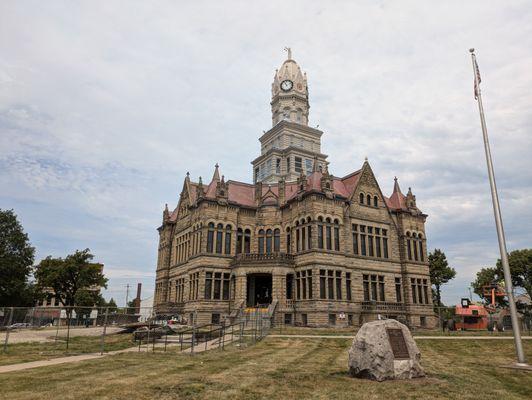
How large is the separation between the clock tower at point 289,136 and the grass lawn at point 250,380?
4486 cm

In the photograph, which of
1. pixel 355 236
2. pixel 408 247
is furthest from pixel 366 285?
pixel 408 247

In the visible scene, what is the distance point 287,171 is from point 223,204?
67.5 ft

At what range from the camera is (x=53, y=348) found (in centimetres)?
2217

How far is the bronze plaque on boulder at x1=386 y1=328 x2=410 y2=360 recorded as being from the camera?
1324cm

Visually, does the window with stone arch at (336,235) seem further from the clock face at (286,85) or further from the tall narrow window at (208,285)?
the clock face at (286,85)

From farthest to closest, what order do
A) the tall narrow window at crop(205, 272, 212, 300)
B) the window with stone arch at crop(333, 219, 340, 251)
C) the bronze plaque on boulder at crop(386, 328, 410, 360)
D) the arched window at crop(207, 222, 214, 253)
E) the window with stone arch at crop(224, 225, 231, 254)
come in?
the window with stone arch at crop(224, 225, 231, 254), the arched window at crop(207, 222, 214, 253), the tall narrow window at crop(205, 272, 212, 300), the window with stone arch at crop(333, 219, 340, 251), the bronze plaque on boulder at crop(386, 328, 410, 360)

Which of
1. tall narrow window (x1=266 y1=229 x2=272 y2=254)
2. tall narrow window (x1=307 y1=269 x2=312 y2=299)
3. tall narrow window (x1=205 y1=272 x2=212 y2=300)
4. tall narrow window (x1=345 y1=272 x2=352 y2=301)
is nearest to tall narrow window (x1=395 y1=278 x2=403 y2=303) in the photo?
tall narrow window (x1=345 y1=272 x2=352 y2=301)

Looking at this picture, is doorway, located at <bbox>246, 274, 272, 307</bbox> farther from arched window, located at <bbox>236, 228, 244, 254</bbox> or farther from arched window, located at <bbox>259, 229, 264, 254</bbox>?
arched window, located at <bbox>236, 228, 244, 254</bbox>

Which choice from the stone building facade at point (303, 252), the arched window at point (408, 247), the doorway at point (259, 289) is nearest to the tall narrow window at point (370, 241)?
the stone building facade at point (303, 252)

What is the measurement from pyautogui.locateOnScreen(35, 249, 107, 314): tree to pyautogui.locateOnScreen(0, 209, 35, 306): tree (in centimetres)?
726

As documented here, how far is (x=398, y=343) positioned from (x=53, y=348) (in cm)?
1842

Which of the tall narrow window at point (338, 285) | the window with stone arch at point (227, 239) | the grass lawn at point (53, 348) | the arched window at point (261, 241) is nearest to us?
the grass lawn at point (53, 348)

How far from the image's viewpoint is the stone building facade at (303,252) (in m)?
40.2

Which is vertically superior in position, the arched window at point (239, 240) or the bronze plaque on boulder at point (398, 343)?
the arched window at point (239, 240)
